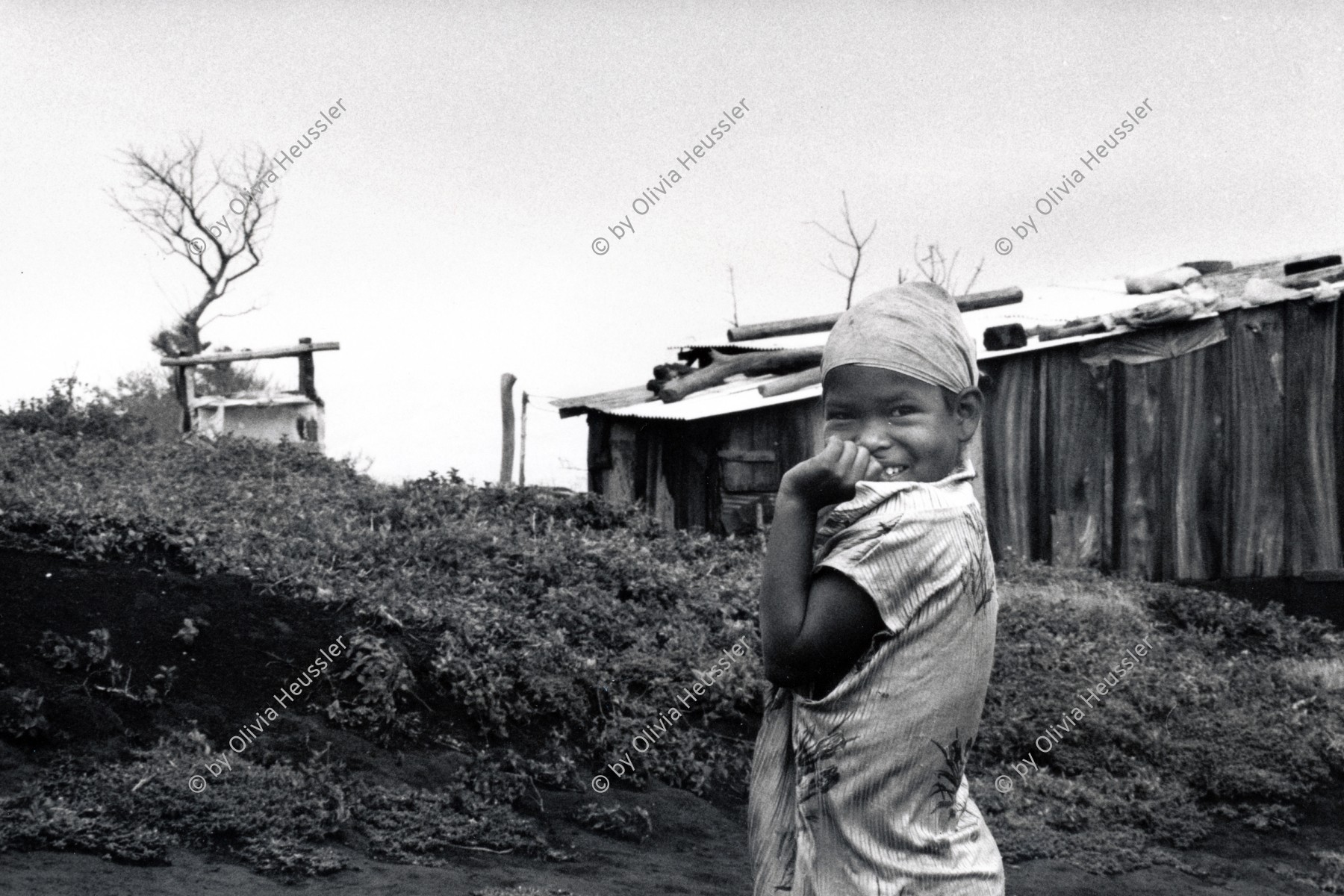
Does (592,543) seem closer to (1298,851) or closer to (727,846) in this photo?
(727,846)

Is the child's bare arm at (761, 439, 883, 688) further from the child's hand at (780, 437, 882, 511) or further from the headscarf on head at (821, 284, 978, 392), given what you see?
the headscarf on head at (821, 284, 978, 392)

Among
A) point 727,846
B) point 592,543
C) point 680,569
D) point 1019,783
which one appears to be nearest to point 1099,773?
point 1019,783

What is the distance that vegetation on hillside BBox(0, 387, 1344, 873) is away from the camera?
5641mm

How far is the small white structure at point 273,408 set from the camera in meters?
20.5

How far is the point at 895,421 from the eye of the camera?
213 centimetres

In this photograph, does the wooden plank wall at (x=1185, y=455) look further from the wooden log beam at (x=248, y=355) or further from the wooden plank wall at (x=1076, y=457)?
the wooden log beam at (x=248, y=355)

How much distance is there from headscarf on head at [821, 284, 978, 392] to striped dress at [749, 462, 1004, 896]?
0.67ft

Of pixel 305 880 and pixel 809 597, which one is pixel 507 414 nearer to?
pixel 305 880

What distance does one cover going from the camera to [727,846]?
20.6ft

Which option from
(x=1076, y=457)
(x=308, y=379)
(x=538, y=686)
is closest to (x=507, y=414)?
(x=308, y=379)

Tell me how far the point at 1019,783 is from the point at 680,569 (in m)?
3.43

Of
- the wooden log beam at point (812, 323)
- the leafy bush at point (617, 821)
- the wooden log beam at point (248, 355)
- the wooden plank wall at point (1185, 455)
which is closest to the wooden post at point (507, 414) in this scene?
the wooden log beam at point (248, 355)

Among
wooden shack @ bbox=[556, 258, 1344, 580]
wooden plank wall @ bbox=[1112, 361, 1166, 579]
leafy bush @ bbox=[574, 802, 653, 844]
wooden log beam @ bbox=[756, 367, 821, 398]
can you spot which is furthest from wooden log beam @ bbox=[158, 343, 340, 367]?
leafy bush @ bbox=[574, 802, 653, 844]

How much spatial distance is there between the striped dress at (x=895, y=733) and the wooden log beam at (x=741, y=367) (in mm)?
11313
